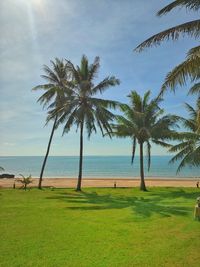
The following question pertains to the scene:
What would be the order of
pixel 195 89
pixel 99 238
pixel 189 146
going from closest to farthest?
1. pixel 99 238
2. pixel 195 89
3. pixel 189 146

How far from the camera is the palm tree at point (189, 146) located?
→ 23900mm

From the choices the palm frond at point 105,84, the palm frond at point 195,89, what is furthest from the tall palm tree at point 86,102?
the palm frond at point 195,89

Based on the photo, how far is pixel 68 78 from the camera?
27.6 m

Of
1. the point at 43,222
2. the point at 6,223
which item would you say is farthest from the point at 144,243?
the point at 6,223

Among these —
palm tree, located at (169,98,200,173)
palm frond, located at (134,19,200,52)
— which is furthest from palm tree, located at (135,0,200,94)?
palm tree, located at (169,98,200,173)

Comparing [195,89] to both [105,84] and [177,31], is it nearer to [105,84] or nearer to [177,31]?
[177,31]

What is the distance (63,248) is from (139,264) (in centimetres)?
217

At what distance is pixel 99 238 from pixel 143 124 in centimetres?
1867

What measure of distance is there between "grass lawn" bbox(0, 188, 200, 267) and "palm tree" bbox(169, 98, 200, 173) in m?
9.48

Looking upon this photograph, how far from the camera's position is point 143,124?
27.6 m

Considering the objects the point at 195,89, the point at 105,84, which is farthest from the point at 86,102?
the point at 195,89

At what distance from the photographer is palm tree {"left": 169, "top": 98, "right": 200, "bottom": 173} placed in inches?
941

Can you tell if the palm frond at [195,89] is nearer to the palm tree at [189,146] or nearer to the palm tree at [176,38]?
the palm tree at [176,38]

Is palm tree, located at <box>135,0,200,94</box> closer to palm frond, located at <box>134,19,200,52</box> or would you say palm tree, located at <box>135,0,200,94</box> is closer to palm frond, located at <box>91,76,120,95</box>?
palm frond, located at <box>134,19,200,52</box>
